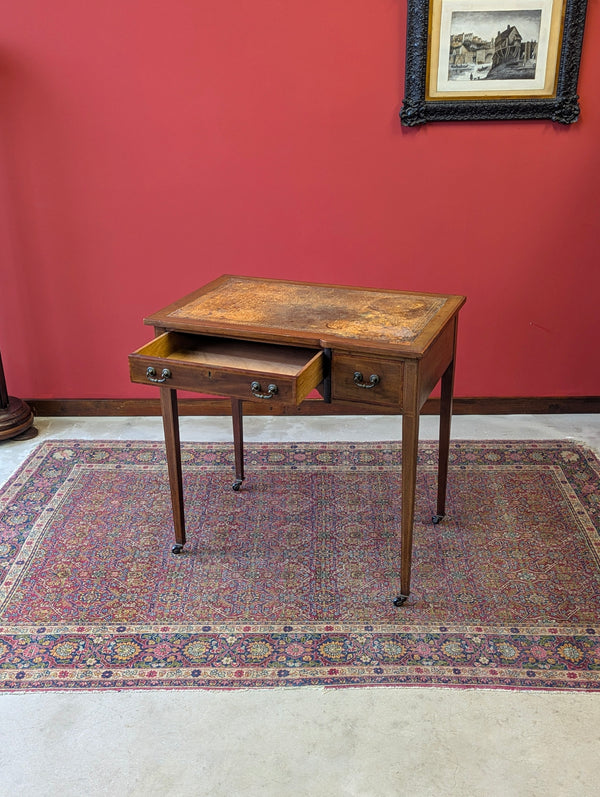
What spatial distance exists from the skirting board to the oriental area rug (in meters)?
0.37

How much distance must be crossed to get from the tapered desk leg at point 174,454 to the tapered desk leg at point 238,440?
0.46 m

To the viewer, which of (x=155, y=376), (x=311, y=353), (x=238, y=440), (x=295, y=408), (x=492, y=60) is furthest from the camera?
(x=295, y=408)

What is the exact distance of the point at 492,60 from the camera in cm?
329

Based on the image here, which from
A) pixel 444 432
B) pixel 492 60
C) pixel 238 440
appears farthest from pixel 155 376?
pixel 492 60

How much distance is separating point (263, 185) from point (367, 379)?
1.64 metres

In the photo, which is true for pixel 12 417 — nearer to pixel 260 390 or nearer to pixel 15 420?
pixel 15 420

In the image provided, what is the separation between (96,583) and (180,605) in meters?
0.33

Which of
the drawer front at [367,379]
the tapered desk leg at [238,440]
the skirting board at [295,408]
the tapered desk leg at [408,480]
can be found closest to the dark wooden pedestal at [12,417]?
the skirting board at [295,408]

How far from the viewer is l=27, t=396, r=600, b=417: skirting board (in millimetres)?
3832

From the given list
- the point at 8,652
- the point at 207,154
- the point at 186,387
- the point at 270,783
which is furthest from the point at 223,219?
the point at 270,783

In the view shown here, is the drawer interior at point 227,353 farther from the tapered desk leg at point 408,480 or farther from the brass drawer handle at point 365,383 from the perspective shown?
the tapered desk leg at point 408,480

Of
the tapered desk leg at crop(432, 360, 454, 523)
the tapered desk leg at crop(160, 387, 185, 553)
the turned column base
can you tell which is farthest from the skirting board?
the tapered desk leg at crop(160, 387, 185, 553)

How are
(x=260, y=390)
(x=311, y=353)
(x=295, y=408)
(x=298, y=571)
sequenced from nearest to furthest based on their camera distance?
(x=260, y=390) < (x=311, y=353) < (x=298, y=571) < (x=295, y=408)

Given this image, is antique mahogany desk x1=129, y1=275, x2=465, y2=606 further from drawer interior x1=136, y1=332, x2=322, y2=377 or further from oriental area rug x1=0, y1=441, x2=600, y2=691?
oriental area rug x1=0, y1=441, x2=600, y2=691
